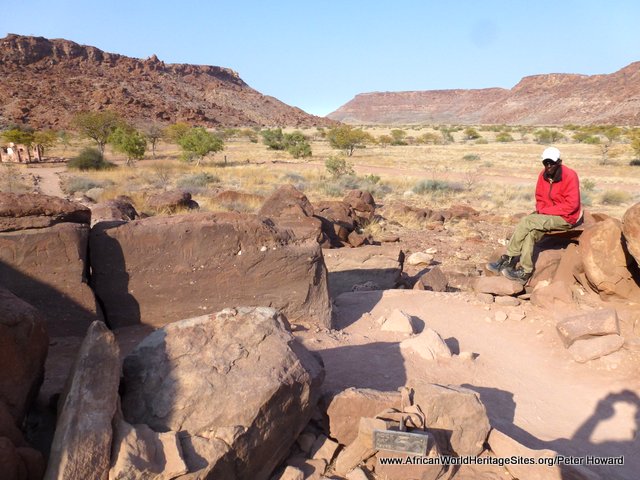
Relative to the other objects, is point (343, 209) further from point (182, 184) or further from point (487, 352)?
point (182, 184)

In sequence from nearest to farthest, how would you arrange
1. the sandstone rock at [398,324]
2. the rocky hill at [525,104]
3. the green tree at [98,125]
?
1. the sandstone rock at [398,324]
2. the green tree at [98,125]
3. the rocky hill at [525,104]

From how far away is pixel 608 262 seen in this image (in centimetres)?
620

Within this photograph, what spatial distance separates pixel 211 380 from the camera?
2.89 metres

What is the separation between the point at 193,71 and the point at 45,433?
107670mm

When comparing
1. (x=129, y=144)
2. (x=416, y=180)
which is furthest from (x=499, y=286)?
(x=129, y=144)

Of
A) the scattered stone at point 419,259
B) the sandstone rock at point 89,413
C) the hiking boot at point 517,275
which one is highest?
the sandstone rock at point 89,413

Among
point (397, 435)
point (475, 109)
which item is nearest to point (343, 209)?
point (397, 435)

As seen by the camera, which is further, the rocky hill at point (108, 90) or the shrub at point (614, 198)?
the rocky hill at point (108, 90)

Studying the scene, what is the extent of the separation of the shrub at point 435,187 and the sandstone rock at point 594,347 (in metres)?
14.8

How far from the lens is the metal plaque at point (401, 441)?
9.77 feet

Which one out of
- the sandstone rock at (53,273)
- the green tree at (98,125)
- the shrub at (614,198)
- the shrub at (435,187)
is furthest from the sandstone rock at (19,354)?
the green tree at (98,125)

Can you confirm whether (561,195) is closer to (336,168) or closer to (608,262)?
(608,262)

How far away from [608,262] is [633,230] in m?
0.81

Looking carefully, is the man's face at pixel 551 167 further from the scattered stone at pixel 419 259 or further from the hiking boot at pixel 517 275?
the scattered stone at pixel 419 259
